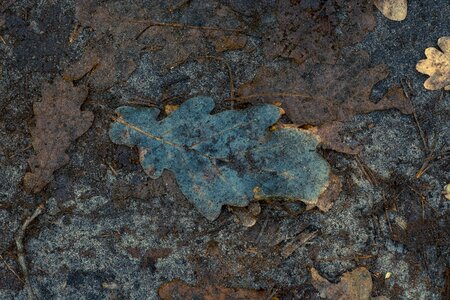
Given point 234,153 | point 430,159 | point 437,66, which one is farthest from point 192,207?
point 437,66

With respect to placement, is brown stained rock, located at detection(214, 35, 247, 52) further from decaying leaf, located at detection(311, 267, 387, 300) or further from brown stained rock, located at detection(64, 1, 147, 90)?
decaying leaf, located at detection(311, 267, 387, 300)

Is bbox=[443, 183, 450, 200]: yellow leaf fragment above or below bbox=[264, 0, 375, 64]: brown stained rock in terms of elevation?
below

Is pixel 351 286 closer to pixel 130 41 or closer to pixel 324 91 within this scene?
pixel 324 91

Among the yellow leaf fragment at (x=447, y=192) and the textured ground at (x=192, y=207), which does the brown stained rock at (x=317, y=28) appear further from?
the yellow leaf fragment at (x=447, y=192)

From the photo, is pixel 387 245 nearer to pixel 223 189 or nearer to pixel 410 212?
pixel 410 212

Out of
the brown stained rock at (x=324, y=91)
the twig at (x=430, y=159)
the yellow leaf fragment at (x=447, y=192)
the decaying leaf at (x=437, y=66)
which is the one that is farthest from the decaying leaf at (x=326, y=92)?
the yellow leaf fragment at (x=447, y=192)

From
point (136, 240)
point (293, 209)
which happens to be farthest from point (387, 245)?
point (136, 240)

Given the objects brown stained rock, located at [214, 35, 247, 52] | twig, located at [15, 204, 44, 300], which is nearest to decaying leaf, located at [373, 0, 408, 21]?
brown stained rock, located at [214, 35, 247, 52]
